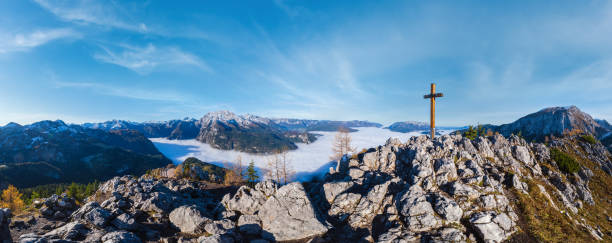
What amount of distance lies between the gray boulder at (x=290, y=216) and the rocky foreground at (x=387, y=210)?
0.32 ft

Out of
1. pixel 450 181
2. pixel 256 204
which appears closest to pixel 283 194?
pixel 256 204

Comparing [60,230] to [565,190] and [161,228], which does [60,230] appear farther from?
[565,190]

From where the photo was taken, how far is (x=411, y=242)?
55.8ft

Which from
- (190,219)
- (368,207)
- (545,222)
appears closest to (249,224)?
(190,219)

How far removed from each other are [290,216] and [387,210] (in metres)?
9.83

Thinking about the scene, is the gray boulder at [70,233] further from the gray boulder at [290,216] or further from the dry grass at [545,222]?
the dry grass at [545,222]

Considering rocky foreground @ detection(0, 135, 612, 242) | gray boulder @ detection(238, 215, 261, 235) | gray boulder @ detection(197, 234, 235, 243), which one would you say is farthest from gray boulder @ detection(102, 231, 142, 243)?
gray boulder @ detection(238, 215, 261, 235)

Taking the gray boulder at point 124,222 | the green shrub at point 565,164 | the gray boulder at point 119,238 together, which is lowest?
the gray boulder at point 124,222

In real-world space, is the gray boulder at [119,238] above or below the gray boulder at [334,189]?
below

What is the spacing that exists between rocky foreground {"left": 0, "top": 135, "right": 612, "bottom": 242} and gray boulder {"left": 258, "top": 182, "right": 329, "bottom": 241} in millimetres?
96

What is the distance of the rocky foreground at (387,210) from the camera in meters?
18.4

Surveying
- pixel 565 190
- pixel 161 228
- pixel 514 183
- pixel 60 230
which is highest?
pixel 514 183

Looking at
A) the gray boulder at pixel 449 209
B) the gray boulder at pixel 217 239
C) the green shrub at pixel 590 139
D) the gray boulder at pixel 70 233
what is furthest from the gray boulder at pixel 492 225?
the green shrub at pixel 590 139

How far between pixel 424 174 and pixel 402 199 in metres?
5.64
